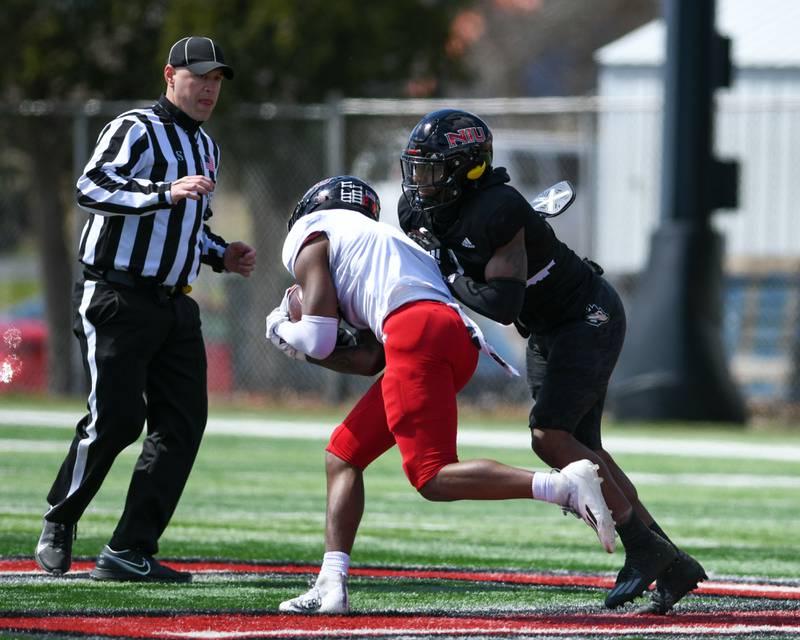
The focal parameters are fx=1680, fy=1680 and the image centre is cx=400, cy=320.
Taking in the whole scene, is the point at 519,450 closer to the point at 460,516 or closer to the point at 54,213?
the point at 460,516

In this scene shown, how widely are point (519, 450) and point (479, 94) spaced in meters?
23.1

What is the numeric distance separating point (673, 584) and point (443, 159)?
1.59 meters

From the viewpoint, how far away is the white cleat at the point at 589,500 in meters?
5.14

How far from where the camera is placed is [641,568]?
5.52 m

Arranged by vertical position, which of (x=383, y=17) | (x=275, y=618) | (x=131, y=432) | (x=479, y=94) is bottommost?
(x=275, y=618)

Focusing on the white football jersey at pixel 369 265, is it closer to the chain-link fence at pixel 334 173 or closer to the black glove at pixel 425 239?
the black glove at pixel 425 239

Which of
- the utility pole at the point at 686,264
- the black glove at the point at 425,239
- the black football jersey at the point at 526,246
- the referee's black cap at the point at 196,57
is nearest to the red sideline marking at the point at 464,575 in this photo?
the black football jersey at the point at 526,246

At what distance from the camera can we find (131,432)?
20.3 ft

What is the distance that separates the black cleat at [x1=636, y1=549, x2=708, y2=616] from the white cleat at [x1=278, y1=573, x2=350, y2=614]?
3.30 feet

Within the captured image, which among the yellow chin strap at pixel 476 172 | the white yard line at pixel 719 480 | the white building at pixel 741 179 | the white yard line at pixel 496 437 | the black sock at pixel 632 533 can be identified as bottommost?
the white yard line at pixel 719 480

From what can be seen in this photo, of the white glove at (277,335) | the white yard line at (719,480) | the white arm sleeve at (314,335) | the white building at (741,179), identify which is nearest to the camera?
the white arm sleeve at (314,335)

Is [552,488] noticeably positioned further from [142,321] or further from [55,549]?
[55,549]

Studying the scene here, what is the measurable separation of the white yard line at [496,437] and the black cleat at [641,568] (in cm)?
609

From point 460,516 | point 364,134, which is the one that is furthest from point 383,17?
point 460,516
